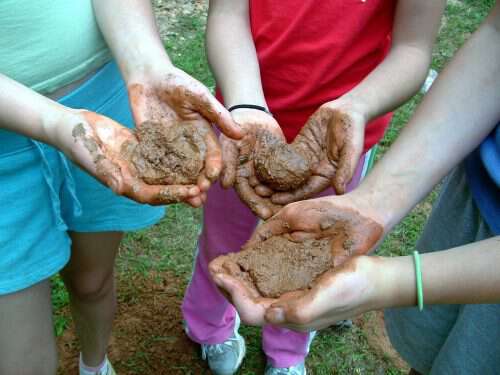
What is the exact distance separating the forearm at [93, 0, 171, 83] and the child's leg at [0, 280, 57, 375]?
0.81 metres

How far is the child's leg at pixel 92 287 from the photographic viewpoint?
205cm

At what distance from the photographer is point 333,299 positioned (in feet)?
4.70

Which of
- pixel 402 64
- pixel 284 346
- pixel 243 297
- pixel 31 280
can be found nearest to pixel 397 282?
pixel 243 297

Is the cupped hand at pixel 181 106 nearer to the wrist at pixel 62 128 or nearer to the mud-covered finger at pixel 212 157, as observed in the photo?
the mud-covered finger at pixel 212 157

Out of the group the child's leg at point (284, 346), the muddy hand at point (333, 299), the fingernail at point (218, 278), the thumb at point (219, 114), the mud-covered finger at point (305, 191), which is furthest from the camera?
the child's leg at point (284, 346)

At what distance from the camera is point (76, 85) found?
1814 millimetres

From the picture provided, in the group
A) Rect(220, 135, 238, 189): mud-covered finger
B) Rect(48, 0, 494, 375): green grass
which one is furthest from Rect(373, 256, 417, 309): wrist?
Rect(48, 0, 494, 375): green grass

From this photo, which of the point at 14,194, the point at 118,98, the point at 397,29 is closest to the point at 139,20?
the point at 118,98

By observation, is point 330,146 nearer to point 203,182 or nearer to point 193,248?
point 203,182

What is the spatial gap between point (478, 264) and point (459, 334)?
387mm

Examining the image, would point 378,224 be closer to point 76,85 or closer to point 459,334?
point 459,334

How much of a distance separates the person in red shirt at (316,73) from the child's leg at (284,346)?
712 mm

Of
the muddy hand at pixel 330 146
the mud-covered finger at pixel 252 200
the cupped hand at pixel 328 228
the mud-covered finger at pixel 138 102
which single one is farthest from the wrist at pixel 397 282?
the mud-covered finger at pixel 138 102

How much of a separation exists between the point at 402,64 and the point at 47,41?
1.23 meters
